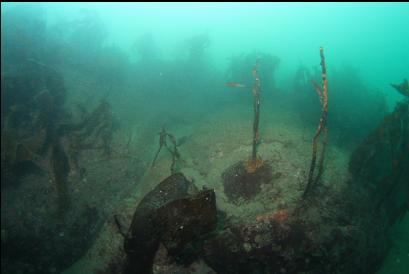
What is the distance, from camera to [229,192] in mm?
5262

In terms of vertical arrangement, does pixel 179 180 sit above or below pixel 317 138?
below

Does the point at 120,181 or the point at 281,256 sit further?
the point at 120,181

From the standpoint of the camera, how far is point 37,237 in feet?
14.0

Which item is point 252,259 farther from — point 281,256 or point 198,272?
point 198,272

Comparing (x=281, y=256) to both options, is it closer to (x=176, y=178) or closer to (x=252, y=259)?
(x=252, y=259)

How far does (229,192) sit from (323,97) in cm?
248

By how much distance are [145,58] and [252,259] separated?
10.7m

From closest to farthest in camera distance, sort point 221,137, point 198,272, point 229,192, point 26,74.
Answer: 1. point 198,272
2. point 26,74
3. point 229,192
4. point 221,137

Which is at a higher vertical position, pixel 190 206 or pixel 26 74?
pixel 26 74

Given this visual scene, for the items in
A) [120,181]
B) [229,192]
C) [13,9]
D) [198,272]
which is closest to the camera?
[198,272]

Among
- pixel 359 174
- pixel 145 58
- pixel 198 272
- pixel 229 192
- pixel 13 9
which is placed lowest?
pixel 198 272

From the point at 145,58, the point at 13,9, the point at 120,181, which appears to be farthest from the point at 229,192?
the point at 145,58

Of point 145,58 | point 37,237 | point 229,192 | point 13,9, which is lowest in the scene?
point 37,237

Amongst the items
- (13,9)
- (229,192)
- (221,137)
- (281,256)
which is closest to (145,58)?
(13,9)
